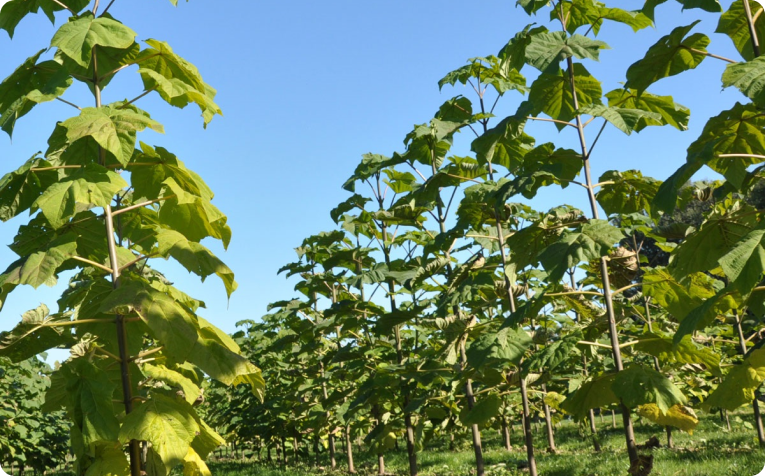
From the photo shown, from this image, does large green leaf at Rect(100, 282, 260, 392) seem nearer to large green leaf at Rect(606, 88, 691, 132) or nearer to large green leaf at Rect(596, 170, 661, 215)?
large green leaf at Rect(596, 170, 661, 215)

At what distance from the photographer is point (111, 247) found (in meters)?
3.41

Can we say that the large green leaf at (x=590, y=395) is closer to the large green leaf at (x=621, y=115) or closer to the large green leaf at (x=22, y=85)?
the large green leaf at (x=621, y=115)

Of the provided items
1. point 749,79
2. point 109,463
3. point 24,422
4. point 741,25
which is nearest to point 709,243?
point 749,79

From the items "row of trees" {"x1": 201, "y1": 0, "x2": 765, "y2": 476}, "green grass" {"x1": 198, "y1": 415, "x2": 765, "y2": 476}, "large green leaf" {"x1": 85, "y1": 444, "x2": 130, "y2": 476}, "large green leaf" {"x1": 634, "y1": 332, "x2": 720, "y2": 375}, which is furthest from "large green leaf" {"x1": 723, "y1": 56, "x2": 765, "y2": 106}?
"green grass" {"x1": 198, "y1": 415, "x2": 765, "y2": 476}

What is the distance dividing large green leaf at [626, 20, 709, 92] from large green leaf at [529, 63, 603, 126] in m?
1.06

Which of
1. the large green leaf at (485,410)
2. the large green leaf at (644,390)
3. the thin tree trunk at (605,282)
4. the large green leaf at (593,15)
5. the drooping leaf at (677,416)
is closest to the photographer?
the large green leaf at (644,390)

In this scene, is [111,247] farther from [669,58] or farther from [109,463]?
[669,58]

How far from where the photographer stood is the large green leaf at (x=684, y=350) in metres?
4.78

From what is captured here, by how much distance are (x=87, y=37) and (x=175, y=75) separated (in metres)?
0.80

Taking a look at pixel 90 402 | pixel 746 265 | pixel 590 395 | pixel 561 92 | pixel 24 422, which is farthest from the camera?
pixel 24 422

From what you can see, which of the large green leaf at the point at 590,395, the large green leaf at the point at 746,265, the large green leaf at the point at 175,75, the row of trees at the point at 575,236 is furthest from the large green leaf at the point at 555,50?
the large green leaf at the point at 590,395

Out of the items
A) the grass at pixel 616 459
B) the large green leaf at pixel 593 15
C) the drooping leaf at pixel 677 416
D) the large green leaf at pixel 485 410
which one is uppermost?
Answer: the large green leaf at pixel 593 15

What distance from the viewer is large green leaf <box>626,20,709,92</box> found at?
366cm

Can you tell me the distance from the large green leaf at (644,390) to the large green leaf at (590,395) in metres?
0.35
